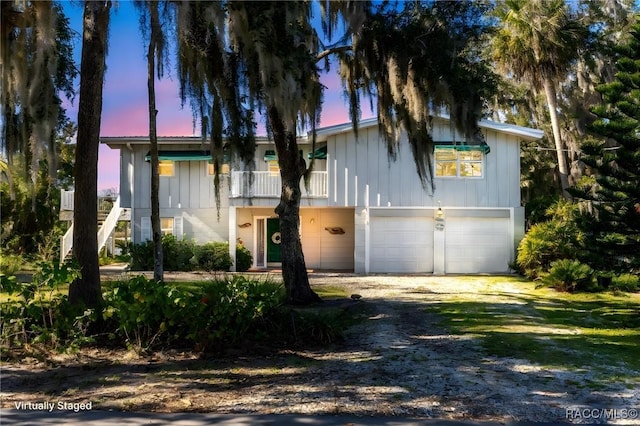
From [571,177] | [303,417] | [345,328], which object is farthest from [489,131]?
[303,417]

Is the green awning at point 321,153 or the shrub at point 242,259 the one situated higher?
the green awning at point 321,153

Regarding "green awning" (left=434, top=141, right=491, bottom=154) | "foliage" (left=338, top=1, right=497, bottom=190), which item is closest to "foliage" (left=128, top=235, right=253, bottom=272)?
"green awning" (left=434, top=141, right=491, bottom=154)

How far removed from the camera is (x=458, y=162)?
1866 centimetres

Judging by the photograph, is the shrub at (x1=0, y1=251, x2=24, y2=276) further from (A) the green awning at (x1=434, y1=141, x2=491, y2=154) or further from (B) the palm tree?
(B) the palm tree

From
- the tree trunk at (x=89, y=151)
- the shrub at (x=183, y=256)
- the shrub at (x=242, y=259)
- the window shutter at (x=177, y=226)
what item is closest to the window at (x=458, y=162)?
the shrub at (x=242, y=259)

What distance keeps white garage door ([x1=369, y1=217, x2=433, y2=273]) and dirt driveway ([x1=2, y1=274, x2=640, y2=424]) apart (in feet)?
37.5

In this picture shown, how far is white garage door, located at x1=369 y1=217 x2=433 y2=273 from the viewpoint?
61.5ft

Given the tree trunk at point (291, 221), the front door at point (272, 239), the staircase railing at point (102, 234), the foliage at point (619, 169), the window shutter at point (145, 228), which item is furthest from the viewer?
the front door at point (272, 239)

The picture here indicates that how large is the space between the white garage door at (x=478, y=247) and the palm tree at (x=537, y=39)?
5.41 metres

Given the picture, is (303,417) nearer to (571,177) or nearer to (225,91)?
(225,91)

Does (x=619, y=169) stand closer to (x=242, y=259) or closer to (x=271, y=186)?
(x=271, y=186)

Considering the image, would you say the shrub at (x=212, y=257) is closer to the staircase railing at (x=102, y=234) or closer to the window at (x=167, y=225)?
the window at (x=167, y=225)

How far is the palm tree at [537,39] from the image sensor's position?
57.3ft

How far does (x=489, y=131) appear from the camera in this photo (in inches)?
729
